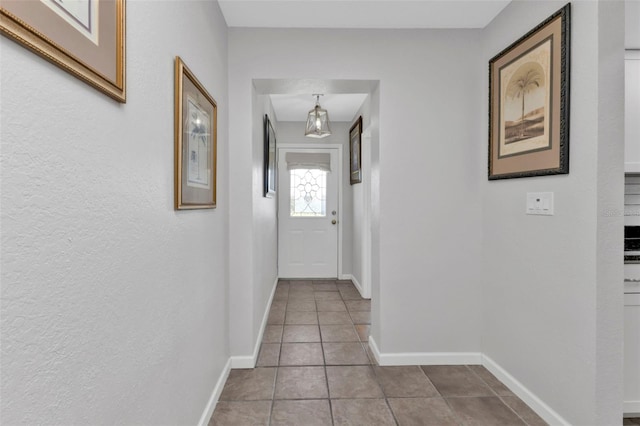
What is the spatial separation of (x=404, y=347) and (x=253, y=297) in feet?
3.76

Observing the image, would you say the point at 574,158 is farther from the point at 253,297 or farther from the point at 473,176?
the point at 253,297

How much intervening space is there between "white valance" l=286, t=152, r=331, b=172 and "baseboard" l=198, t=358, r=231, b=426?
342 centimetres

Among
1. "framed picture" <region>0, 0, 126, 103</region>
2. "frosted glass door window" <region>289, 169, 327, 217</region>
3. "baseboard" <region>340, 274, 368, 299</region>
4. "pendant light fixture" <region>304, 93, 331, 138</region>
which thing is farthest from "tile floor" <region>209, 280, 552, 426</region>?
"frosted glass door window" <region>289, 169, 327, 217</region>

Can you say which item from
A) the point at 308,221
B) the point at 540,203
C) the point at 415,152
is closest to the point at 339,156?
the point at 308,221

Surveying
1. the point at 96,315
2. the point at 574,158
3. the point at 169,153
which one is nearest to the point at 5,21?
the point at 96,315

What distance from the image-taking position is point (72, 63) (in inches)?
30.6

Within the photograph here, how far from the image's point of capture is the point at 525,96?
210 cm

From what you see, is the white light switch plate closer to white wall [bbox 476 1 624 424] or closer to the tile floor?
white wall [bbox 476 1 624 424]

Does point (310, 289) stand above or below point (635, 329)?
below

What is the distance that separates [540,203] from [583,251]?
0.36 meters

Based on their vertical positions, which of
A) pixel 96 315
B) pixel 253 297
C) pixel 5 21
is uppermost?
pixel 5 21

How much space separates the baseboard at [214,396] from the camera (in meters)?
1.87

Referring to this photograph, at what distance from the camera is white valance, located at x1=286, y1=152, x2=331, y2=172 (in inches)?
215

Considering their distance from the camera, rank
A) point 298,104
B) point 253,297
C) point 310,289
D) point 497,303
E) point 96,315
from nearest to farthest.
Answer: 1. point 96,315
2. point 497,303
3. point 253,297
4. point 298,104
5. point 310,289
